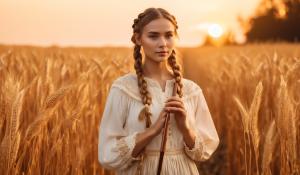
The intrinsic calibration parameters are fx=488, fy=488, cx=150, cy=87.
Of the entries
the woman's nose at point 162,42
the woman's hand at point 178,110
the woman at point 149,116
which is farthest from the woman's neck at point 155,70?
the woman's hand at point 178,110

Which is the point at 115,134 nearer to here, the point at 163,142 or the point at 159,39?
the point at 163,142

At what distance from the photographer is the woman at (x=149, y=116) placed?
1.81 meters

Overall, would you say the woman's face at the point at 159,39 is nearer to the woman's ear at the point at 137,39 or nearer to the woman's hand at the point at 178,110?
the woman's ear at the point at 137,39

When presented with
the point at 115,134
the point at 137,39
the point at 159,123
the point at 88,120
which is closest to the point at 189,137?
the point at 159,123

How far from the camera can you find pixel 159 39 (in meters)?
1.81

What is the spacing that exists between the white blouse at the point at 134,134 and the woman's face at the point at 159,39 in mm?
108

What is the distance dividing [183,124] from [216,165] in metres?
2.86

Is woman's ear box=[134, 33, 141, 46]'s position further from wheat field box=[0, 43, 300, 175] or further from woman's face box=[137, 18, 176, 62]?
wheat field box=[0, 43, 300, 175]

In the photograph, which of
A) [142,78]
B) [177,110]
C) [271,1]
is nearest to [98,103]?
[142,78]

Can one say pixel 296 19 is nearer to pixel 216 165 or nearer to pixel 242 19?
pixel 242 19

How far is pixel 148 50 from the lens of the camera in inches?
72.5

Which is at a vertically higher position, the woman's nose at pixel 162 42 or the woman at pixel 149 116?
the woman's nose at pixel 162 42

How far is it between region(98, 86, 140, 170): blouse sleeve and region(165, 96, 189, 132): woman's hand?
7.4 inches

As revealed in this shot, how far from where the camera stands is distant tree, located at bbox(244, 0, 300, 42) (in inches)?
1357
